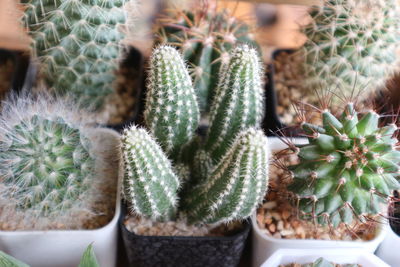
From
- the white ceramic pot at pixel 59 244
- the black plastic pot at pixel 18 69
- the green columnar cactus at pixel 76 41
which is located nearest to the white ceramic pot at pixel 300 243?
the white ceramic pot at pixel 59 244


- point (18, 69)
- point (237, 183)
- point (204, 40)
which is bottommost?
point (18, 69)

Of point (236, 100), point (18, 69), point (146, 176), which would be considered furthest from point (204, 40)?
point (18, 69)

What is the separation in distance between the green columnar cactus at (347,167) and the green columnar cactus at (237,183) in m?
0.10

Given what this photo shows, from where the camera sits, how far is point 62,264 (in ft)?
3.48

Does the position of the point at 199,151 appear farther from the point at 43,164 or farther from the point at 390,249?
the point at 390,249

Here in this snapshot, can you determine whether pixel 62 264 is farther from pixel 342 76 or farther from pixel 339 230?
pixel 342 76

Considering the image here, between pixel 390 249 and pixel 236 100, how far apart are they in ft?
1.57

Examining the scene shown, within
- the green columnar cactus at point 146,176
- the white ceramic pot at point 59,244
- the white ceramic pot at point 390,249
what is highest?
the green columnar cactus at point 146,176

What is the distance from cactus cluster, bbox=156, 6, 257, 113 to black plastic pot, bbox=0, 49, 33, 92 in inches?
14.6

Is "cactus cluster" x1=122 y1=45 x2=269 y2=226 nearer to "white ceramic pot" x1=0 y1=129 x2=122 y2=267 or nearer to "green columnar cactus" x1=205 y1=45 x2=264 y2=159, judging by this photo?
"green columnar cactus" x1=205 y1=45 x2=264 y2=159

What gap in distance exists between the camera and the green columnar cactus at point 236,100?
3.09ft

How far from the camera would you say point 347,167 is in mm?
874

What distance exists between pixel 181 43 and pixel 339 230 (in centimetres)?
56

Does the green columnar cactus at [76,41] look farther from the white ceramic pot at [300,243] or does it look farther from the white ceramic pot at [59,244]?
the white ceramic pot at [300,243]
